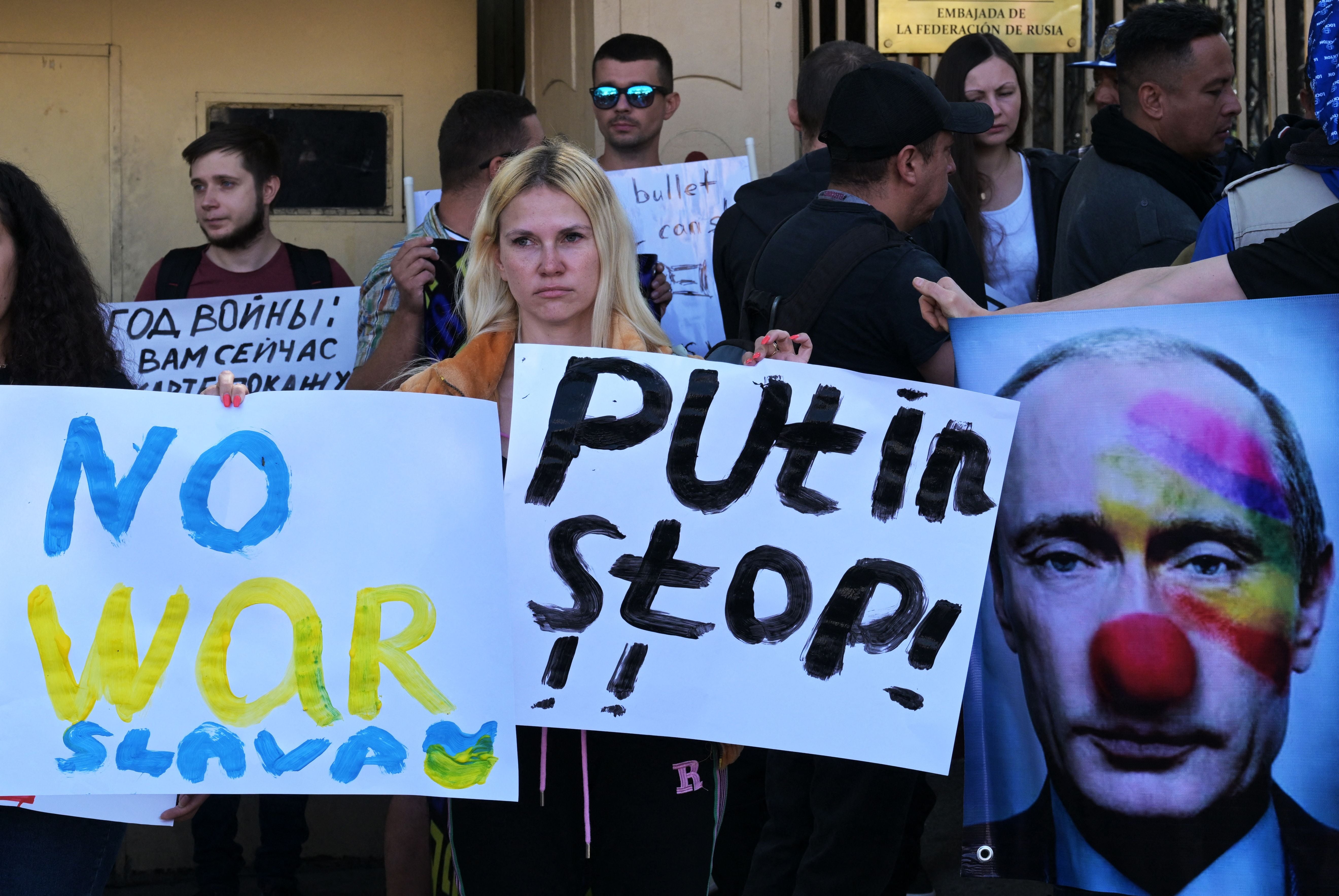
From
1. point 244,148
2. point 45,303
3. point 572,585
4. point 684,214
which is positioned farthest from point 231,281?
point 572,585

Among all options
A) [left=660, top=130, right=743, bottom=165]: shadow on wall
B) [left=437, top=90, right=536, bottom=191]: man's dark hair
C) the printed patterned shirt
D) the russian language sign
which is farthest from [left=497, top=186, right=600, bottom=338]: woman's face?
the russian language sign

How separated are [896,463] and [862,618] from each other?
288 mm

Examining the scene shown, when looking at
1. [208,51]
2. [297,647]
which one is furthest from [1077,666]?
[208,51]

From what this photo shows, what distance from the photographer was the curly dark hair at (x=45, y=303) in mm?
2678

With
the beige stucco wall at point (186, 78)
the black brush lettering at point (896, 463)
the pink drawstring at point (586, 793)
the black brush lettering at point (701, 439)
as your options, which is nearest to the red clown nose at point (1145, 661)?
the black brush lettering at point (896, 463)

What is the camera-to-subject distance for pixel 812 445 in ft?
8.59

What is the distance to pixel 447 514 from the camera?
2521 millimetres

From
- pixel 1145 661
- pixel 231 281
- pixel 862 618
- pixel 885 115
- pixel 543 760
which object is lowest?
pixel 543 760

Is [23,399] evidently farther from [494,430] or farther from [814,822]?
[814,822]

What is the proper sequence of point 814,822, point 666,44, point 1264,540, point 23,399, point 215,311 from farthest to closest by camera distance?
point 666,44
point 215,311
point 814,822
point 1264,540
point 23,399

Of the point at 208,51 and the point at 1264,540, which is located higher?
the point at 208,51

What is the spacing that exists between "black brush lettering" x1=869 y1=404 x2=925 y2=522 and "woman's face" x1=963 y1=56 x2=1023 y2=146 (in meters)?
2.14

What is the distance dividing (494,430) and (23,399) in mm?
802

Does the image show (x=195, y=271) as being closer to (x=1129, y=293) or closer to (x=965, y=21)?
(x=965, y=21)
